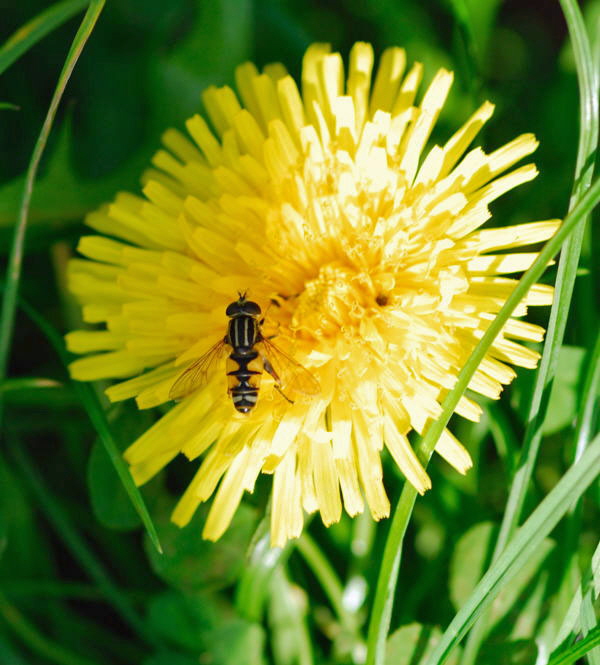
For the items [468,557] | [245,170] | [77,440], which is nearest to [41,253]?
[77,440]

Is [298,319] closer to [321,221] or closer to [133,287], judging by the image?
[321,221]

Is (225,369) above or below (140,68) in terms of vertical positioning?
below

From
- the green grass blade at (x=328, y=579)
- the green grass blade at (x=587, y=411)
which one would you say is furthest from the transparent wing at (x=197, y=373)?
the green grass blade at (x=587, y=411)

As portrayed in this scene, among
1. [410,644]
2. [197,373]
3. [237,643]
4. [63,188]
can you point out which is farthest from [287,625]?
[63,188]

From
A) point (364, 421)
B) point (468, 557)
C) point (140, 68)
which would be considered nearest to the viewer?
point (364, 421)

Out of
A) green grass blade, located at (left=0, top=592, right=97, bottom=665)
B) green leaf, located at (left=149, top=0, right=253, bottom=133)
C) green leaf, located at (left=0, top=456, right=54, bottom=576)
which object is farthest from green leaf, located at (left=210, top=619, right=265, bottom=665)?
green leaf, located at (left=149, top=0, right=253, bottom=133)

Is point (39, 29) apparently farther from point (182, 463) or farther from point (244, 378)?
point (182, 463)

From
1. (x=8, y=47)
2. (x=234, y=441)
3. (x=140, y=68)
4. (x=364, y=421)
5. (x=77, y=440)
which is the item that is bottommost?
(x=77, y=440)
